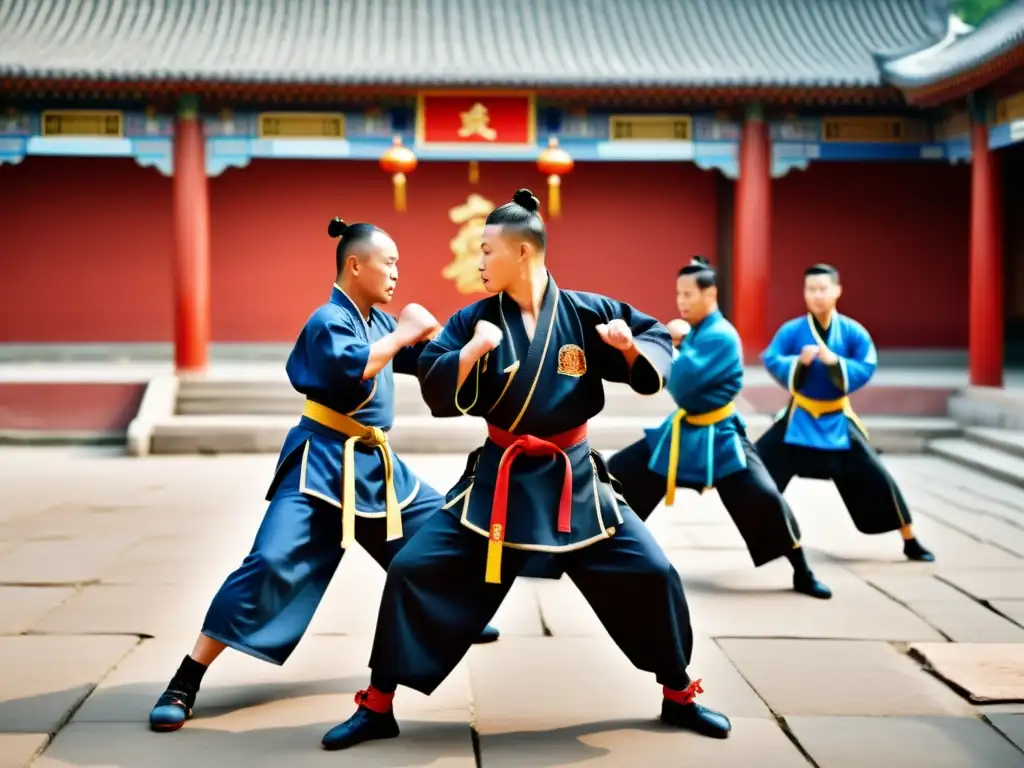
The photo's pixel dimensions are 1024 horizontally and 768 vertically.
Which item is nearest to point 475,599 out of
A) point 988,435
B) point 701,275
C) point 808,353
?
point 701,275

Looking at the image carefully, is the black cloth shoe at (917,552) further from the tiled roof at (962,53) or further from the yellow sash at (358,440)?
the tiled roof at (962,53)

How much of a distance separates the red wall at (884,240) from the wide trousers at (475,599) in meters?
11.0

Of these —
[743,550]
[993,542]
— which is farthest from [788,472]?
[993,542]

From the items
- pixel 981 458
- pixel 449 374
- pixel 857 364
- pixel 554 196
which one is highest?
pixel 554 196

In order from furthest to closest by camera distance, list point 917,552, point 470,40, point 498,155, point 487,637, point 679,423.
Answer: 1. point 470,40
2. point 498,155
3. point 917,552
4. point 679,423
5. point 487,637

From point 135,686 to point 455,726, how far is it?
1.08 m

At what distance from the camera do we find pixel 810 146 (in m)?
12.1

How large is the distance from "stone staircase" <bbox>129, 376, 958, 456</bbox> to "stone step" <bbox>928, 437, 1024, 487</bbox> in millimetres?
234

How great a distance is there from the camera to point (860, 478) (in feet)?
18.4

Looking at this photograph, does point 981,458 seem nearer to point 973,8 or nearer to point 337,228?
point 337,228

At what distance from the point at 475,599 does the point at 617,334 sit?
83cm

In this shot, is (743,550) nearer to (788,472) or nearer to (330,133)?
(788,472)

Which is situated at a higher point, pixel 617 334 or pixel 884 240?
pixel 884 240

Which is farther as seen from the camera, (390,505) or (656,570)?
(390,505)
